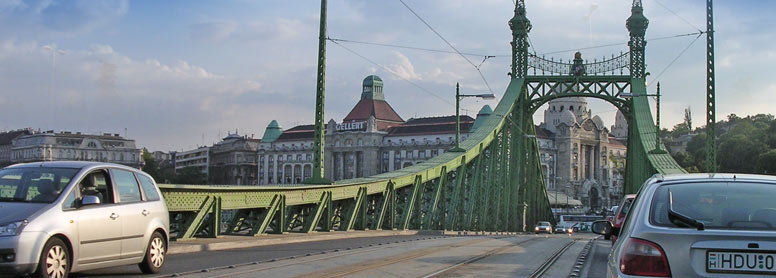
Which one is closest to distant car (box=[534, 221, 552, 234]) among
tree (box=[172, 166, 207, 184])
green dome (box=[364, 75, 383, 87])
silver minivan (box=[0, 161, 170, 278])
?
silver minivan (box=[0, 161, 170, 278])

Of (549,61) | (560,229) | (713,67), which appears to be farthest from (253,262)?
(560,229)

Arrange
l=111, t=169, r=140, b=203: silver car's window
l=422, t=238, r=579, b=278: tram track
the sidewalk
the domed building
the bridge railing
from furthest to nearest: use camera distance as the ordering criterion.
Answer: the domed building, the bridge railing, the sidewalk, l=422, t=238, r=579, b=278: tram track, l=111, t=169, r=140, b=203: silver car's window

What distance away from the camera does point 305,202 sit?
25172mm

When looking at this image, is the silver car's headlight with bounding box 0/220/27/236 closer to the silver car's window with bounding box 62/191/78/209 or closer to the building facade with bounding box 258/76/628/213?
the silver car's window with bounding box 62/191/78/209

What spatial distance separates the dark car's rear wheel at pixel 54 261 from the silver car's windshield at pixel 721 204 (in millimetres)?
6756

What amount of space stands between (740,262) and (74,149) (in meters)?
135

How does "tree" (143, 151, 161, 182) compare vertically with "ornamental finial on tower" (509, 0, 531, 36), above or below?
below

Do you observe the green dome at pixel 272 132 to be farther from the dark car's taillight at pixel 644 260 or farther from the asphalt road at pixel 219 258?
the dark car's taillight at pixel 644 260

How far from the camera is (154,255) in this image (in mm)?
12500

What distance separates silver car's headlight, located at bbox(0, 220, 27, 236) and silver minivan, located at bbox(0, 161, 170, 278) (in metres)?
0.01

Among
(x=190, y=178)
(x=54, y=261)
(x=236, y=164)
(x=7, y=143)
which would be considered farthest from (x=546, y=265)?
(x=236, y=164)

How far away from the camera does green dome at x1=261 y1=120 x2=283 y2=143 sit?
179300mm

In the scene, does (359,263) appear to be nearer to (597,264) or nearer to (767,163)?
(597,264)

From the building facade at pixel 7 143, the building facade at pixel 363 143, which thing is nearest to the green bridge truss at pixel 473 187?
the building facade at pixel 363 143
